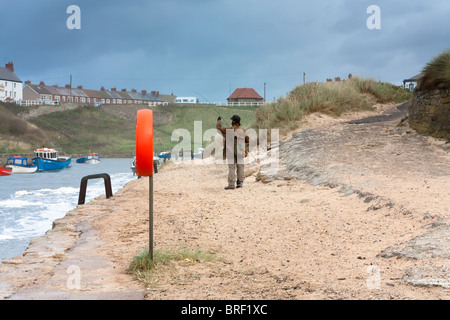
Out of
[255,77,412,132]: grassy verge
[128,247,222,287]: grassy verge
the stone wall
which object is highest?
[255,77,412,132]: grassy verge

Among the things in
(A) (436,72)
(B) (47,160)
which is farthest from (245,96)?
(A) (436,72)

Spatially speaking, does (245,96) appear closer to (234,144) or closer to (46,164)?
(46,164)

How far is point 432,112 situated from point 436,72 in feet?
4.23

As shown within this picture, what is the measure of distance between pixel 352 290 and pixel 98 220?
20.9 ft

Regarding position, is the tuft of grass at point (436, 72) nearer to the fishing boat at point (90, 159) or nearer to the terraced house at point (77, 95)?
the fishing boat at point (90, 159)

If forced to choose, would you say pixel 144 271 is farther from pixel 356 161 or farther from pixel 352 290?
pixel 356 161

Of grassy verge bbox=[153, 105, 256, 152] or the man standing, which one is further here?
grassy verge bbox=[153, 105, 256, 152]

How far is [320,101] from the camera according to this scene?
70.0ft

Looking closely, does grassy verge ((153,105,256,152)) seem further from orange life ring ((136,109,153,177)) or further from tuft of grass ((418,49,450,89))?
orange life ring ((136,109,153,177))

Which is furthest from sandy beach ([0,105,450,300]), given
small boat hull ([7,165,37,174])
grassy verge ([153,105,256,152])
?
grassy verge ([153,105,256,152])

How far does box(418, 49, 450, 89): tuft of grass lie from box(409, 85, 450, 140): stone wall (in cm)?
20

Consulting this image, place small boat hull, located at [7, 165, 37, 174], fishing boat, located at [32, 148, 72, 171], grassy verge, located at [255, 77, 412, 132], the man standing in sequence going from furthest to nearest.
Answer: fishing boat, located at [32, 148, 72, 171] < small boat hull, located at [7, 165, 37, 174] < grassy verge, located at [255, 77, 412, 132] < the man standing

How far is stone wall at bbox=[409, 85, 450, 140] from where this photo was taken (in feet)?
48.5

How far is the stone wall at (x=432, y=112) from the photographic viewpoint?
48.5ft
